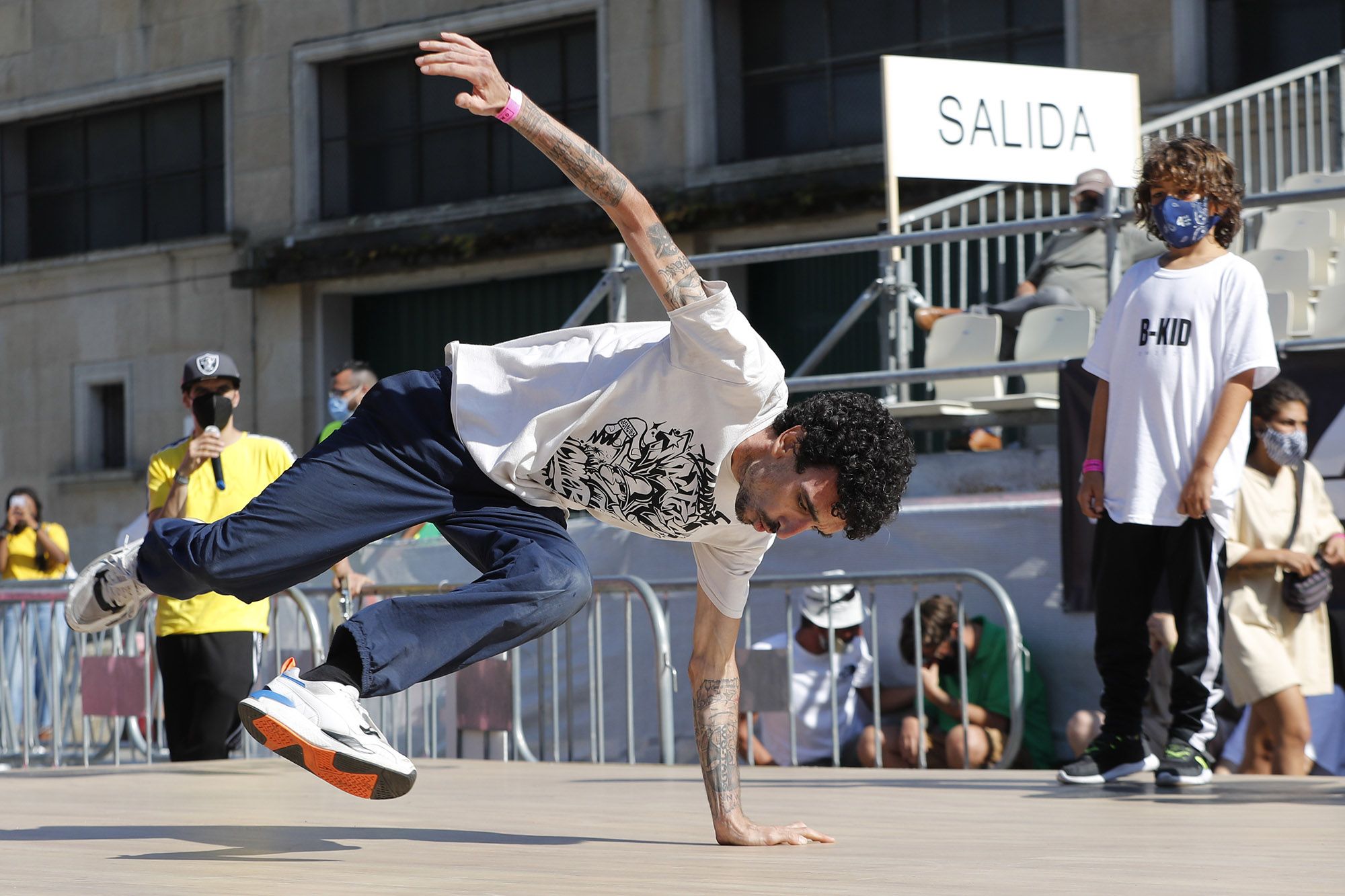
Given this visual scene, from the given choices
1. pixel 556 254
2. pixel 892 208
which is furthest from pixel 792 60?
A: pixel 892 208

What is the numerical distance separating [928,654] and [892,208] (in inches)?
118

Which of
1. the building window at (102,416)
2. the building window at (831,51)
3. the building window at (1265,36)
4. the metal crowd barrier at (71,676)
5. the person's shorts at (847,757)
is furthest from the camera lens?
the building window at (102,416)

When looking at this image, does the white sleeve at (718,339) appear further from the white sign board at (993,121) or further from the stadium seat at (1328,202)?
the stadium seat at (1328,202)

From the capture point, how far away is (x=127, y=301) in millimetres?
21141

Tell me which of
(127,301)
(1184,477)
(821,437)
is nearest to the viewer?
(821,437)

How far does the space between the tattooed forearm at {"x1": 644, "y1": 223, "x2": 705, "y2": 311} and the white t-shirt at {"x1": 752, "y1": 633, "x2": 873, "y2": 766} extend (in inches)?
175

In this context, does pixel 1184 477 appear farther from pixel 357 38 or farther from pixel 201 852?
pixel 357 38

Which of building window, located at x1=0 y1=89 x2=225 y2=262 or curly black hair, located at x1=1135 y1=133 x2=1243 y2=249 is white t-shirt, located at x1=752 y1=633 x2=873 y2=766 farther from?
building window, located at x1=0 y1=89 x2=225 y2=262

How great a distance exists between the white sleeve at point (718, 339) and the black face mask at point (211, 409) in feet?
12.9

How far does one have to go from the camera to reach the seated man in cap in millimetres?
10125

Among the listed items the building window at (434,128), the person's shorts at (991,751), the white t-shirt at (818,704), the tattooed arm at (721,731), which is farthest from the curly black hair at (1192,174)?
the building window at (434,128)

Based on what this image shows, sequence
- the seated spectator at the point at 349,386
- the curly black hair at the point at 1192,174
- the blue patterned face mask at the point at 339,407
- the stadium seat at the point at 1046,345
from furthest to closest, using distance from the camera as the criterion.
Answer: the blue patterned face mask at the point at 339,407
the seated spectator at the point at 349,386
the stadium seat at the point at 1046,345
the curly black hair at the point at 1192,174

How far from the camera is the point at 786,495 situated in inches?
154

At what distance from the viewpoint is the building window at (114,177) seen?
21.2 meters
